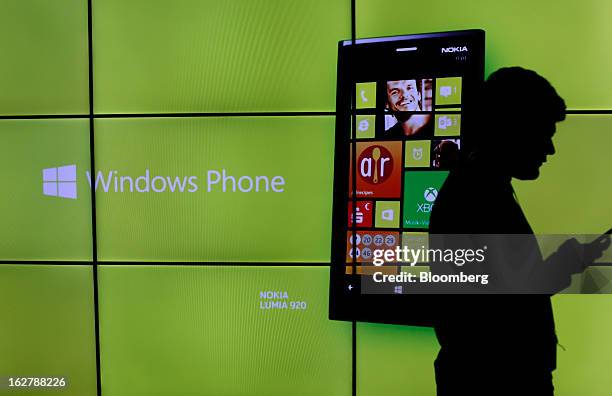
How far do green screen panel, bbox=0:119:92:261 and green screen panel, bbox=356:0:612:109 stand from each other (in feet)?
4.07

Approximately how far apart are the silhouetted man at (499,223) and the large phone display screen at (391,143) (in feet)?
0.23

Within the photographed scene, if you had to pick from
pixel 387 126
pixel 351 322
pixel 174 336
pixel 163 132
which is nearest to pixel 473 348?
pixel 351 322

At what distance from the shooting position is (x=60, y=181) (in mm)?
1492

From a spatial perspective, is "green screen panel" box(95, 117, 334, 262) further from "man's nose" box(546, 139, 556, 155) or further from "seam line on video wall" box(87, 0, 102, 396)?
"man's nose" box(546, 139, 556, 155)

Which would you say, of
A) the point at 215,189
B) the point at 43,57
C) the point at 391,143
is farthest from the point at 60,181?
the point at 391,143

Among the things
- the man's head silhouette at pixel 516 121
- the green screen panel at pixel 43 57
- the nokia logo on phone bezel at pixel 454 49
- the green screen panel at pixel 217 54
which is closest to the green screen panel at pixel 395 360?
the man's head silhouette at pixel 516 121

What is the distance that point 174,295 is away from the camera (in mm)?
1487

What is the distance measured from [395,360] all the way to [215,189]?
32.5 inches

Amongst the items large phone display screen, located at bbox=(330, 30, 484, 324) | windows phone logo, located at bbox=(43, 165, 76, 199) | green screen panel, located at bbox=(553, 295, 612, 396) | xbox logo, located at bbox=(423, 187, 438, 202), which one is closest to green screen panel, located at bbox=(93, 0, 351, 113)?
large phone display screen, located at bbox=(330, 30, 484, 324)

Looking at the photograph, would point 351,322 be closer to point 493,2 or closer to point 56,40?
point 493,2

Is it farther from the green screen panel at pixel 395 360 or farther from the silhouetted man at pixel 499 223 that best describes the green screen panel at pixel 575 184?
the green screen panel at pixel 395 360

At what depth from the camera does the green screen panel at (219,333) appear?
1459 millimetres

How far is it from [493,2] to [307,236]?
943mm

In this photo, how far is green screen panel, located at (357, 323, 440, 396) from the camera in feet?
4.72
